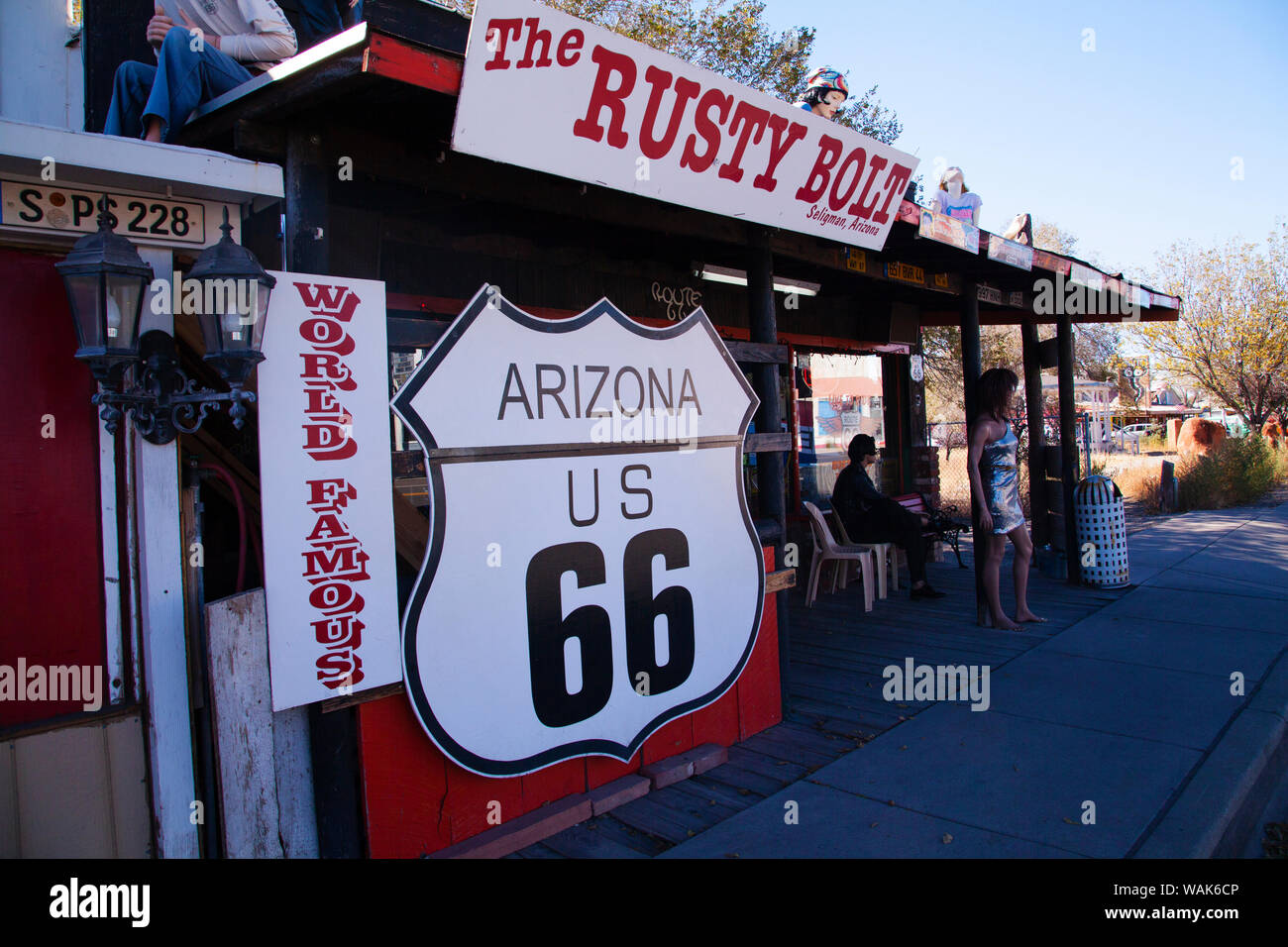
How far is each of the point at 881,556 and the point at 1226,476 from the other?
977 centimetres

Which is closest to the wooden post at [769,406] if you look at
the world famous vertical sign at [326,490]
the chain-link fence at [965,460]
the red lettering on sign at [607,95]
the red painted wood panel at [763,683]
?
the red painted wood panel at [763,683]

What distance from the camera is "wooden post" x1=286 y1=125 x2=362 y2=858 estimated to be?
2732 mm

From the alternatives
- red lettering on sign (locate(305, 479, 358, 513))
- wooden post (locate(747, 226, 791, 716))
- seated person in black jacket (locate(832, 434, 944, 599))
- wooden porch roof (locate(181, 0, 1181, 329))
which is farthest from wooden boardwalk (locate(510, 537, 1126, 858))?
wooden porch roof (locate(181, 0, 1181, 329))

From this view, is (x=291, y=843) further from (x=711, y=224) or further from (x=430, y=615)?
(x=711, y=224)

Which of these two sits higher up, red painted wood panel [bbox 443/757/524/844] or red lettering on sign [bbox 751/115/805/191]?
red lettering on sign [bbox 751/115/805/191]

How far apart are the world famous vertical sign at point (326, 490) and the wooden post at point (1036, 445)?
710 centimetres

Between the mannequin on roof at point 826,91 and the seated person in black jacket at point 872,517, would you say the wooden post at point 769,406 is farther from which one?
the seated person in black jacket at point 872,517

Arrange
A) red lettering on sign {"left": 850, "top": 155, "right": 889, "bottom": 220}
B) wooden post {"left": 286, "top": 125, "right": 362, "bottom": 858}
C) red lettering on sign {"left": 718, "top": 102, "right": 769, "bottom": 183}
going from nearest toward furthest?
wooden post {"left": 286, "top": 125, "right": 362, "bottom": 858} < red lettering on sign {"left": 718, "top": 102, "right": 769, "bottom": 183} < red lettering on sign {"left": 850, "top": 155, "right": 889, "bottom": 220}

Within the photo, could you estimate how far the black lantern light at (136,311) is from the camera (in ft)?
7.43

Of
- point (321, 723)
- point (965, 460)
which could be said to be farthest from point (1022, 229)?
point (965, 460)

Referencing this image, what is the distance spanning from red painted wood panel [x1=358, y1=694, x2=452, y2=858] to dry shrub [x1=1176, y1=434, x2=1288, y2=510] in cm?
1430

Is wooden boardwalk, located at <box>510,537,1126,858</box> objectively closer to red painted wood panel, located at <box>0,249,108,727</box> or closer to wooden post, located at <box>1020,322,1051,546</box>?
wooden post, located at <box>1020,322,1051,546</box>
